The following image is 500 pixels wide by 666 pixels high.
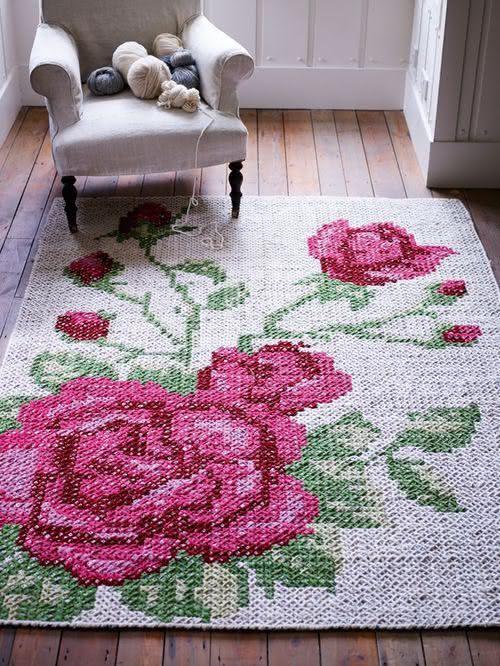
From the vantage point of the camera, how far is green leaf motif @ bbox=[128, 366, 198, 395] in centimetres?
260

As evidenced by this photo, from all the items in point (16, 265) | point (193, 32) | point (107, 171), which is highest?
point (193, 32)

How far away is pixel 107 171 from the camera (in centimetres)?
317

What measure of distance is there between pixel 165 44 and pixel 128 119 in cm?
48

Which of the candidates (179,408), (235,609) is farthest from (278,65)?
(235,609)

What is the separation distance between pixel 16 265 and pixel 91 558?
1.33 meters

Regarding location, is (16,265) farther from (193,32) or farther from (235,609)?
(235,609)

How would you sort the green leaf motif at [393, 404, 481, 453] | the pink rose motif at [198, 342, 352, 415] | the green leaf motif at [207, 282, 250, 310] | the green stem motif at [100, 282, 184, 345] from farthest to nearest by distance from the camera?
the green leaf motif at [207, 282, 250, 310], the green stem motif at [100, 282, 184, 345], the pink rose motif at [198, 342, 352, 415], the green leaf motif at [393, 404, 481, 453]

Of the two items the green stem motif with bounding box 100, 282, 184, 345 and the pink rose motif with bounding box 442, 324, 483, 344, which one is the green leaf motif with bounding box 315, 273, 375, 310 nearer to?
the pink rose motif with bounding box 442, 324, 483, 344

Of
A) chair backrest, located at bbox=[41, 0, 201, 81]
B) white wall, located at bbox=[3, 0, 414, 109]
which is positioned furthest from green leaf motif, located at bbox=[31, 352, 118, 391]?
white wall, located at bbox=[3, 0, 414, 109]

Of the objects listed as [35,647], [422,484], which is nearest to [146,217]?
[422,484]

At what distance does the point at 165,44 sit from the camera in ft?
11.5

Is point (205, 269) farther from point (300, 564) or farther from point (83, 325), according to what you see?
point (300, 564)

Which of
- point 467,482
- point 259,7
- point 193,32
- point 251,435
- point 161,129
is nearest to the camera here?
point 467,482

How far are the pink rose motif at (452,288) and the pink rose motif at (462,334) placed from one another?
0.59 ft
